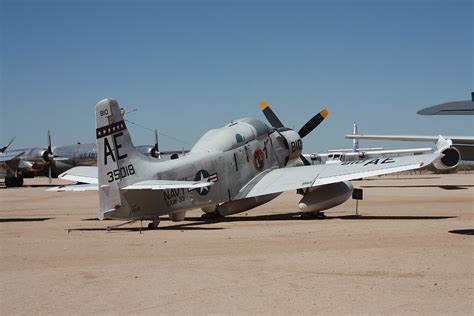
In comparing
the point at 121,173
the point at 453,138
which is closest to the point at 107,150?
the point at 121,173

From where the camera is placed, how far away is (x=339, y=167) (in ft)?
60.1

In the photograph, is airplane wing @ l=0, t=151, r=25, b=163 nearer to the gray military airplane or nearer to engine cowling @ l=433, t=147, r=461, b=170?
the gray military airplane

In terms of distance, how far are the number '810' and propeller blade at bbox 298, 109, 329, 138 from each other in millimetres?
8815

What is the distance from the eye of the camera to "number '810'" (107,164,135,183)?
49.4 ft

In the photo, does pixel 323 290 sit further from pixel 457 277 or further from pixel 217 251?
pixel 217 251

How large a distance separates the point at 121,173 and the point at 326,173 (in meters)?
6.04

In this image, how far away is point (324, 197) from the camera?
749 inches

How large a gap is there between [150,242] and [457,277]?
6.71 metres

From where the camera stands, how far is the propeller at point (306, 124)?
901 inches

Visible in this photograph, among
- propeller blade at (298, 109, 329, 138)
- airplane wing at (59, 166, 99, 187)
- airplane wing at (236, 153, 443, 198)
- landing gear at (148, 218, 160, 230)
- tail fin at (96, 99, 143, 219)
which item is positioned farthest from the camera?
propeller blade at (298, 109, 329, 138)

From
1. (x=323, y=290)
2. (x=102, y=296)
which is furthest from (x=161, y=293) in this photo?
(x=323, y=290)

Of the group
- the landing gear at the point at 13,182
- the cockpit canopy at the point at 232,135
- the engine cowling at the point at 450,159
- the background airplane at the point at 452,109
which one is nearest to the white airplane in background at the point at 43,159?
the landing gear at the point at 13,182

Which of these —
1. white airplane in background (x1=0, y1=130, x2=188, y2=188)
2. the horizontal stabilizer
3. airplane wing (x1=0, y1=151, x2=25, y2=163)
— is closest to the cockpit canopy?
the horizontal stabilizer

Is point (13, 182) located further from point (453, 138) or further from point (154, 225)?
point (154, 225)
